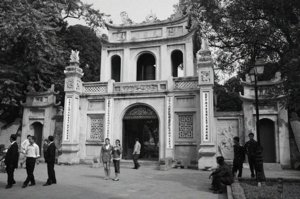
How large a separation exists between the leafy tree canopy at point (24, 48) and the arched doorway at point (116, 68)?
342 centimetres

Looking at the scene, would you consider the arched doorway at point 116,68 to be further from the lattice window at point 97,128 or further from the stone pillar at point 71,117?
the lattice window at point 97,128

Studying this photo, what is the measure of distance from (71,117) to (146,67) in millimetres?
6322

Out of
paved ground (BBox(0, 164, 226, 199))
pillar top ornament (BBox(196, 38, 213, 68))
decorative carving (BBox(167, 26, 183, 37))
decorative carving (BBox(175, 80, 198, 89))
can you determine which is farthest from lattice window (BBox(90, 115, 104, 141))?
decorative carving (BBox(167, 26, 183, 37))

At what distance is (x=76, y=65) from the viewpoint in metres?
16.4

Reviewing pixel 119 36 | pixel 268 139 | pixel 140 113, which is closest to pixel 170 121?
pixel 140 113

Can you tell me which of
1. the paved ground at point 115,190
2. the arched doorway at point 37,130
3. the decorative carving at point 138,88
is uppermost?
the decorative carving at point 138,88

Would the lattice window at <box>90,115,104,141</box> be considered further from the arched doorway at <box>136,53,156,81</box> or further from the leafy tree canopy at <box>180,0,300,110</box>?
the leafy tree canopy at <box>180,0,300,110</box>

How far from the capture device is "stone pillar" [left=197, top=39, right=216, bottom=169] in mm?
13297

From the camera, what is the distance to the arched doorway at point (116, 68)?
1913 cm

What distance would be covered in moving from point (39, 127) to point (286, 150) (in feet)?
46.5

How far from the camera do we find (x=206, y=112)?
544 inches

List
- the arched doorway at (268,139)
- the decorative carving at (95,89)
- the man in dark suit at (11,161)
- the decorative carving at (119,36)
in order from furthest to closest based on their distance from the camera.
A: the decorative carving at (119,36)
the decorative carving at (95,89)
the arched doorway at (268,139)
the man in dark suit at (11,161)

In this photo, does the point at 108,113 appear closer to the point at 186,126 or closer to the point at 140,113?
the point at 140,113

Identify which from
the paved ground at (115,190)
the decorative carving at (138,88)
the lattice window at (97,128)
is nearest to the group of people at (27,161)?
the paved ground at (115,190)
